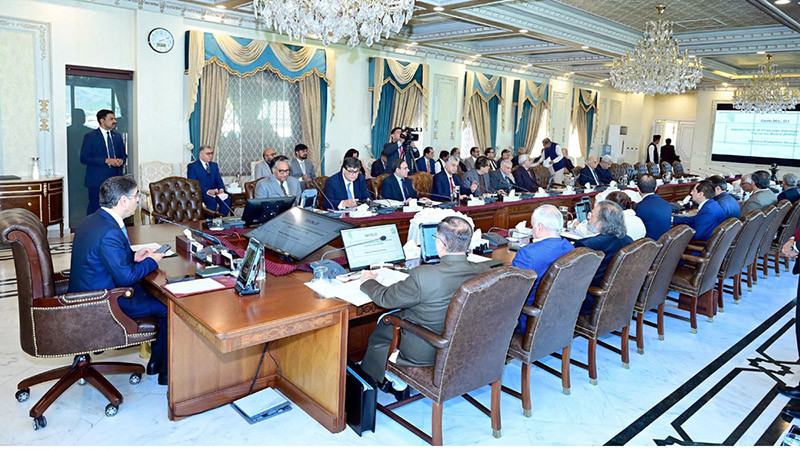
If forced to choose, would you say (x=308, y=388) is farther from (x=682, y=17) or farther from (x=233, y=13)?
(x=682, y=17)

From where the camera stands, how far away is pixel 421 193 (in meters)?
7.59

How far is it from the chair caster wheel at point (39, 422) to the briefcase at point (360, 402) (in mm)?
1498

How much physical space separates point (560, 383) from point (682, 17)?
278 inches

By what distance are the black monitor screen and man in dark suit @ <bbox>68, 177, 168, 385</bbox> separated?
77 cm

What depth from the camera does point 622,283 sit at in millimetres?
3562

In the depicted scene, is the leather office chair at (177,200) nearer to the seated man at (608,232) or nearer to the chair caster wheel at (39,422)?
the chair caster wheel at (39,422)

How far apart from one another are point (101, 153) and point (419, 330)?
5.72m

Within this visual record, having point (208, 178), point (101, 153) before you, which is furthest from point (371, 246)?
point (101, 153)

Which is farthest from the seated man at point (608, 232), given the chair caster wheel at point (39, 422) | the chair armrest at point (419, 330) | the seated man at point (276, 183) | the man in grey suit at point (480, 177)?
the man in grey suit at point (480, 177)

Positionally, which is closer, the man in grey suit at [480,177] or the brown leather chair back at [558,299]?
the brown leather chair back at [558,299]

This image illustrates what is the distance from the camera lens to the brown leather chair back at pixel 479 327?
2523mm

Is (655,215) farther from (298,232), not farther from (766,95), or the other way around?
(766,95)

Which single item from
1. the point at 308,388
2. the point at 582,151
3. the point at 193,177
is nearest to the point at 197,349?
the point at 308,388

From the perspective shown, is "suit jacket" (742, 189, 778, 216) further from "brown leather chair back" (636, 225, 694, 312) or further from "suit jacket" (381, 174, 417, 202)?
"suit jacket" (381, 174, 417, 202)
